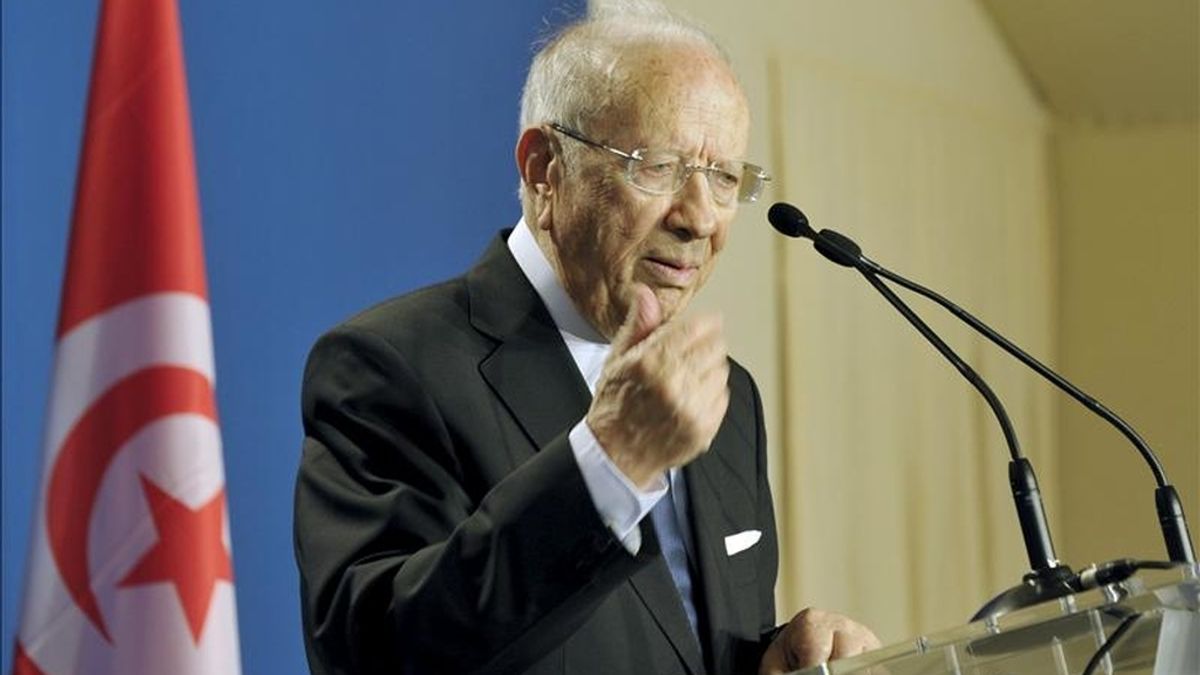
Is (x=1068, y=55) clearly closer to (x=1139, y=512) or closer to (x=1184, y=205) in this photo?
(x=1184, y=205)

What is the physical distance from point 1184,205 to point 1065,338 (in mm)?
490

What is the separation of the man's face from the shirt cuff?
457 millimetres

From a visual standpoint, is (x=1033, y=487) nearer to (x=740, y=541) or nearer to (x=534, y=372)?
(x=740, y=541)

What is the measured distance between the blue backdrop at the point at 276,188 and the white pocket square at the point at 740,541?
984mm

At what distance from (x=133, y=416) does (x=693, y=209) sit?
656 millimetres

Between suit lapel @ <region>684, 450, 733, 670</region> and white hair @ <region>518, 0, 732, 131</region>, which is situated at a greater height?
white hair @ <region>518, 0, 732, 131</region>

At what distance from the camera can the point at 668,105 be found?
2219 millimetres

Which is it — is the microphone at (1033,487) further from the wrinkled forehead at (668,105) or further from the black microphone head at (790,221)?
the wrinkled forehead at (668,105)

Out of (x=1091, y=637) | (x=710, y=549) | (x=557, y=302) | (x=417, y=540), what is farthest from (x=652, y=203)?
(x=1091, y=637)

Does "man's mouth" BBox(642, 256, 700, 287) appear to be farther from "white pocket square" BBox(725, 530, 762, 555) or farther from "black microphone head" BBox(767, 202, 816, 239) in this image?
"white pocket square" BBox(725, 530, 762, 555)

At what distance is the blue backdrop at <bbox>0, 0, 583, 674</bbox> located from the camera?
2.66 meters

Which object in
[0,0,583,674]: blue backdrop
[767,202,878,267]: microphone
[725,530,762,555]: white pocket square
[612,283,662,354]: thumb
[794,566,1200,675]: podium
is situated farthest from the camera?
[0,0,583,674]: blue backdrop

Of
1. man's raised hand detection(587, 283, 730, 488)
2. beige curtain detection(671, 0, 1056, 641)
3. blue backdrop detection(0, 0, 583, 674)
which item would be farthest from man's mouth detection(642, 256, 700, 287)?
beige curtain detection(671, 0, 1056, 641)

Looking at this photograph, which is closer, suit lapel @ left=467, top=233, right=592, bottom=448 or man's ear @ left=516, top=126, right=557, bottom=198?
suit lapel @ left=467, top=233, right=592, bottom=448
